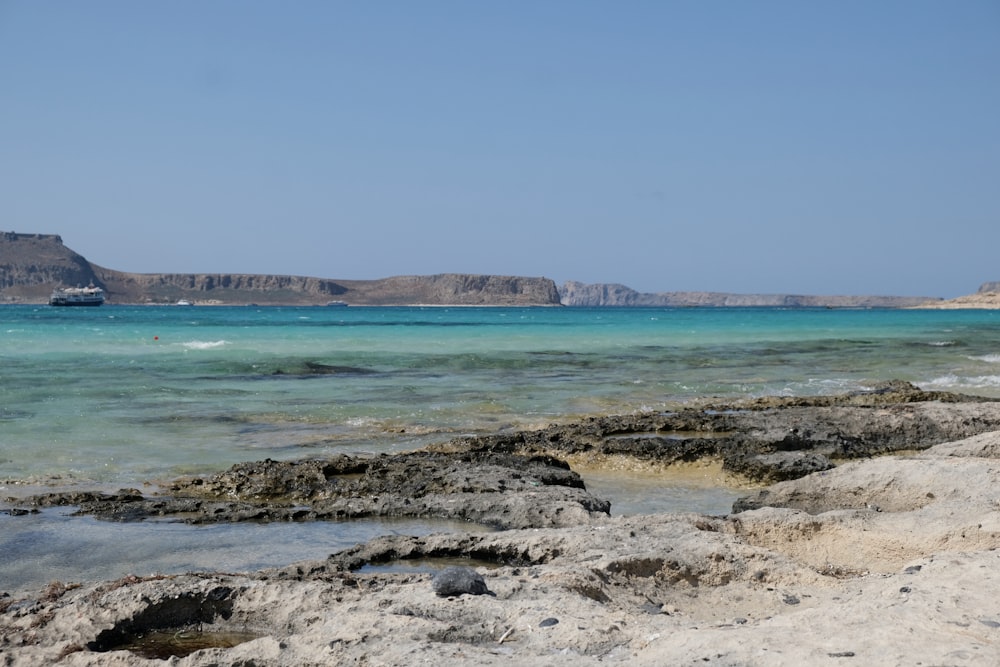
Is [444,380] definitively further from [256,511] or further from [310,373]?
[256,511]

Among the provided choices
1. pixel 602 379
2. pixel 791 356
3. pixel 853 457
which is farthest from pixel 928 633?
pixel 791 356

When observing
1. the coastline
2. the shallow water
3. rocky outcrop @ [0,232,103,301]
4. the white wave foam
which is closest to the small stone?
the shallow water

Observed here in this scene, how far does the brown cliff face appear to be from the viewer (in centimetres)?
16549

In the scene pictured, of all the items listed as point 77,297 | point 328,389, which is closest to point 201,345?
point 328,389

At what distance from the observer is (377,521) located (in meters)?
7.46

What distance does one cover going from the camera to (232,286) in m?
188

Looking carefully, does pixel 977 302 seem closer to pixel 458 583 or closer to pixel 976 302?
pixel 976 302

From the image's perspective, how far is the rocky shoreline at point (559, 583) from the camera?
376 centimetres

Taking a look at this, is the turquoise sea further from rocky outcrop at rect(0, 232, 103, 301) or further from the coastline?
rocky outcrop at rect(0, 232, 103, 301)

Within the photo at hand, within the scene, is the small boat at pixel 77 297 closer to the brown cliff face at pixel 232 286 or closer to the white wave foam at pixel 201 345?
the brown cliff face at pixel 232 286

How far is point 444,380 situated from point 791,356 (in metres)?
14.3

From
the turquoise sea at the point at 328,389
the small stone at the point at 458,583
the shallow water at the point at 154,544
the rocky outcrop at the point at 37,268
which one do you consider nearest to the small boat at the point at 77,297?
the rocky outcrop at the point at 37,268

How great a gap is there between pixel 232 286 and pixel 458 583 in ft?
Result: 630

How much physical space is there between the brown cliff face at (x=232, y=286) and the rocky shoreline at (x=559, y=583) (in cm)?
17133
